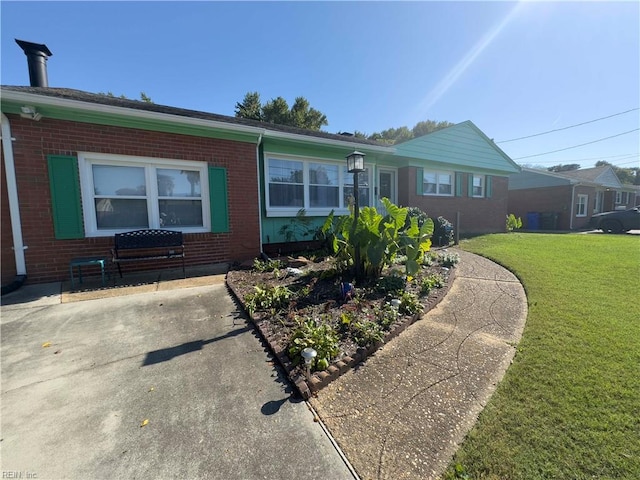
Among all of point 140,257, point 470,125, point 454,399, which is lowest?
point 454,399

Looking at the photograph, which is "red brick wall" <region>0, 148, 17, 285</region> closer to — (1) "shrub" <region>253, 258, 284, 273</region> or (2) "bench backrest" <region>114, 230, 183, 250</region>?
(2) "bench backrest" <region>114, 230, 183, 250</region>

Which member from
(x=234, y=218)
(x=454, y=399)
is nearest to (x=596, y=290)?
(x=454, y=399)

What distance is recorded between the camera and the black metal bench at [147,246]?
5.37m

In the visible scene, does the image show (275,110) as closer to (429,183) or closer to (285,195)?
(429,183)

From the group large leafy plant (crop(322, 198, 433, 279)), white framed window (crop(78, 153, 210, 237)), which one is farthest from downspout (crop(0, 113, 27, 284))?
large leafy plant (crop(322, 198, 433, 279))

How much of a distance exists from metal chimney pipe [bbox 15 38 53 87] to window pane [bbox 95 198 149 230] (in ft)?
Answer: 15.8

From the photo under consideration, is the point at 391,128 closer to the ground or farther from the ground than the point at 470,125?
farther from the ground

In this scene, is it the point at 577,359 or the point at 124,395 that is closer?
the point at 124,395

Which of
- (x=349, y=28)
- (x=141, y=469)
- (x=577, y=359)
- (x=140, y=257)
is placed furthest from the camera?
(x=349, y=28)

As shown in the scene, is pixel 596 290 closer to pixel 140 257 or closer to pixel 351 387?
pixel 351 387

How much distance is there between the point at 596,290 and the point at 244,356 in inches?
226

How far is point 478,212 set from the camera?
1330 cm

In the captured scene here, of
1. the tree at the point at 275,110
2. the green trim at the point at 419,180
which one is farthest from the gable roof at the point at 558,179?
the tree at the point at 275,110

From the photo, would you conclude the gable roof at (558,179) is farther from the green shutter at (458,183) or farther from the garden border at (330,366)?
the garden border at (330,366)
